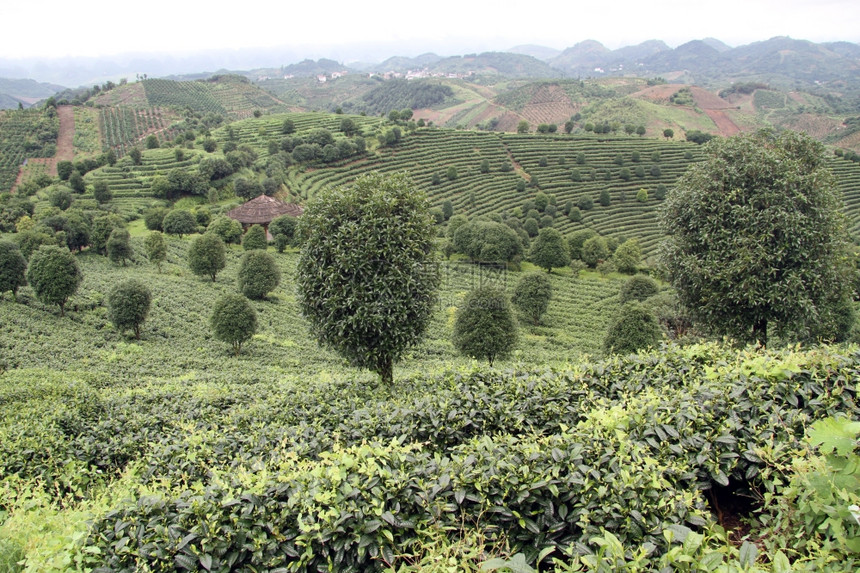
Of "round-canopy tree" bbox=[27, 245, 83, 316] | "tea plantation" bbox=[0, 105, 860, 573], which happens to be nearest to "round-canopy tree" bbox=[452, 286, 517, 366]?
"tea plantation" bbox=[0, 105, 860, 573]

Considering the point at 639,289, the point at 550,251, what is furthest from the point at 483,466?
the point at 550,251

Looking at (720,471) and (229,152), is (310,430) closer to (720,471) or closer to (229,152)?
(720,471)

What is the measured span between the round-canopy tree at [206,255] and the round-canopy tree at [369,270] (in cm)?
2299

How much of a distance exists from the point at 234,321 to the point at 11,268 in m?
11.9

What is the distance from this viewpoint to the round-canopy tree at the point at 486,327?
17922 millimetres

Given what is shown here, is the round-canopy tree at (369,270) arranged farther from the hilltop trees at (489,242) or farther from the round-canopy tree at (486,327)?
the hilltop trees at (489,242)

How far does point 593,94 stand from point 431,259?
5535 inches

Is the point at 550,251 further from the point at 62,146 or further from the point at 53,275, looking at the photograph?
the point at 62,146

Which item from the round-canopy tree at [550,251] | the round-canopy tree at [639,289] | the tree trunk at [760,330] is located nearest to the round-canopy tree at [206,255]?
the round-canopy tree at [550,251]

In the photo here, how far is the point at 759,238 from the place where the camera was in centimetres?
1150

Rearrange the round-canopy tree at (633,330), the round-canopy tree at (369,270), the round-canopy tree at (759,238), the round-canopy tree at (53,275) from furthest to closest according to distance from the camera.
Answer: the round-canopy tree at (53,275), the round-canopy tree at (633,330), the round-canopy tree at (759,238), the round-canopy tree at (369,270)

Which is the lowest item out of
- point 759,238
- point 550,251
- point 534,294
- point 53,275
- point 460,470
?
point 550,251

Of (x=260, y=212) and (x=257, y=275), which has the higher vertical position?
(x=257, y=275)

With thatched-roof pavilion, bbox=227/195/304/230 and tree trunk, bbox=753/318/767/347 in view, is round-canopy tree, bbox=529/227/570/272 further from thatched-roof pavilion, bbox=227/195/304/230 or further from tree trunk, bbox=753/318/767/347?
tree trunk, bbox=753/318/767/347
